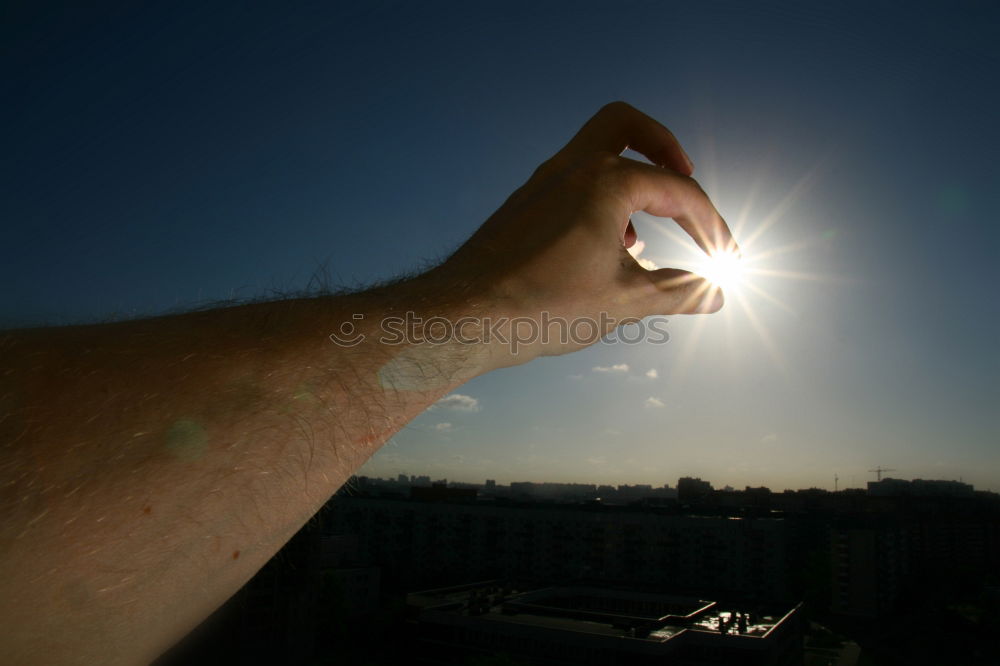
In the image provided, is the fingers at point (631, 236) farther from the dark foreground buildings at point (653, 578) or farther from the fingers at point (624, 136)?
the dark foreground buildings at point (653, 578)

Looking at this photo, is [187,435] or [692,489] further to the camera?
[692,489]

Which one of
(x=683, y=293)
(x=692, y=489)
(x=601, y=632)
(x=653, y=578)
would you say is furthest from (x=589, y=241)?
(x=692, y=489)

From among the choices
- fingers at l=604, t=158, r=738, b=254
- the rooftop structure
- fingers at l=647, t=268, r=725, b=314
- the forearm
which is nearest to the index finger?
fingers at l=604, t=158, r=738, b=254

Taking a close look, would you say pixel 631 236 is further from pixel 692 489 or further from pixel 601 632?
pixel 692 489

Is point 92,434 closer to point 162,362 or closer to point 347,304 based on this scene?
point 162,362

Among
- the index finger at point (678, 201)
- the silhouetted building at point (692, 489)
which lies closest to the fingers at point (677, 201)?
the index finger at point (678, 201)

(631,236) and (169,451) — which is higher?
(631,236)

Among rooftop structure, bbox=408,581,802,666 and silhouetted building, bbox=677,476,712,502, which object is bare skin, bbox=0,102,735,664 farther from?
silhouetted building, bbox=677,476,712,502
